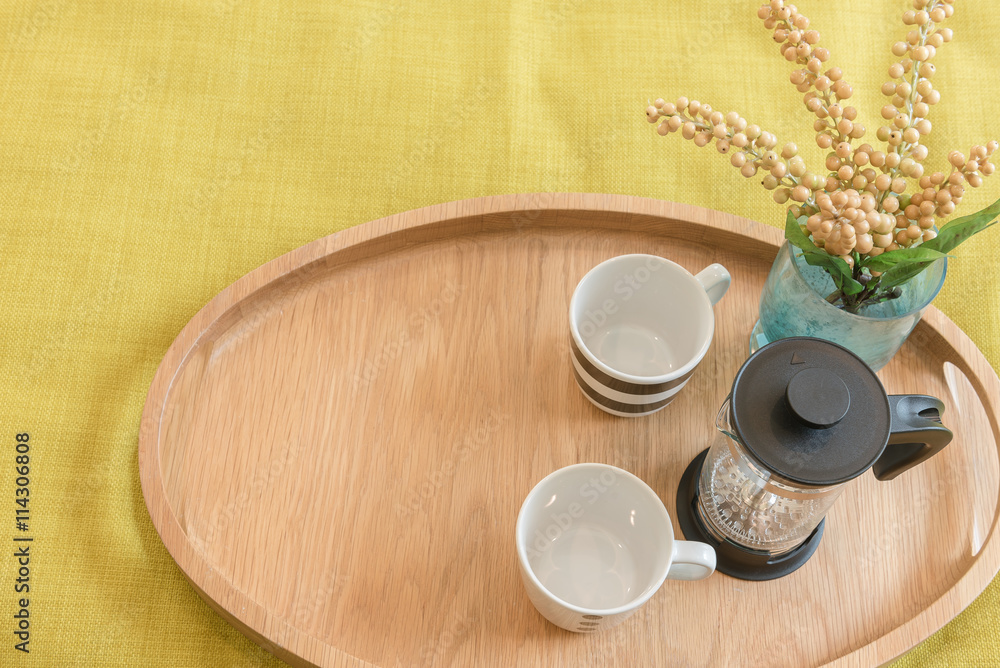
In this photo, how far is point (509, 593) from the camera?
68cm

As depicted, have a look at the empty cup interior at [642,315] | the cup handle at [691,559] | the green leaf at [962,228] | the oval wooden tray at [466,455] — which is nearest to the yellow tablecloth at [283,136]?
the oval wooden tray at [466,455]

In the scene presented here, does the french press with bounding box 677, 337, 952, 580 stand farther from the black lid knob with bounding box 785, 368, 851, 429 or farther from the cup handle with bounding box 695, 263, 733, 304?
the cup handle with bounding box 695, 263, 733, 304

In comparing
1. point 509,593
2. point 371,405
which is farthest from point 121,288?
point 509,593

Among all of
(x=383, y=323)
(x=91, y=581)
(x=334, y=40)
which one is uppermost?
(x=334, y=40)

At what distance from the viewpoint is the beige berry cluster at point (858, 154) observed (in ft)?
1.83

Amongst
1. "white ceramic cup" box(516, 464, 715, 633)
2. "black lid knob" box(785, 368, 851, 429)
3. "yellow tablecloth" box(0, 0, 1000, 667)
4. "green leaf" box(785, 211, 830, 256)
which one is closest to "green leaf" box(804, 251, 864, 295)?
"green leaf" box(785, 211, 830, 256)

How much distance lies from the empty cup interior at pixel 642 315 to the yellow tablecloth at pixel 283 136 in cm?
33

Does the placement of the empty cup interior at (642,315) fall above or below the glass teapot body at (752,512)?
above

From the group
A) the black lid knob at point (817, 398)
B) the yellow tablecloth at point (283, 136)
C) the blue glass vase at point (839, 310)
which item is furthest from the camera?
the yellow tablecloth at point (283, 136)

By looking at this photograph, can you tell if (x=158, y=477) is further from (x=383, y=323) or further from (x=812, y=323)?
(x=812, y=323)

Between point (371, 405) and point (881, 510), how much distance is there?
501 mm

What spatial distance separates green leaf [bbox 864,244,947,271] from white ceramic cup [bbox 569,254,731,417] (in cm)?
15

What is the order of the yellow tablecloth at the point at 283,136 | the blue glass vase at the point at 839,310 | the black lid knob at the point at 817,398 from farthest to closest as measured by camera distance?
the yellow tablecloth at the point at 283,136, the blue glass vase at the point at 839,310, the black lid knob at the point at 817,398

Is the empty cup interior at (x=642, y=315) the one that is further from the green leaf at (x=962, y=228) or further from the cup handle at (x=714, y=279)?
the green leaf at (x=962, y=228)
